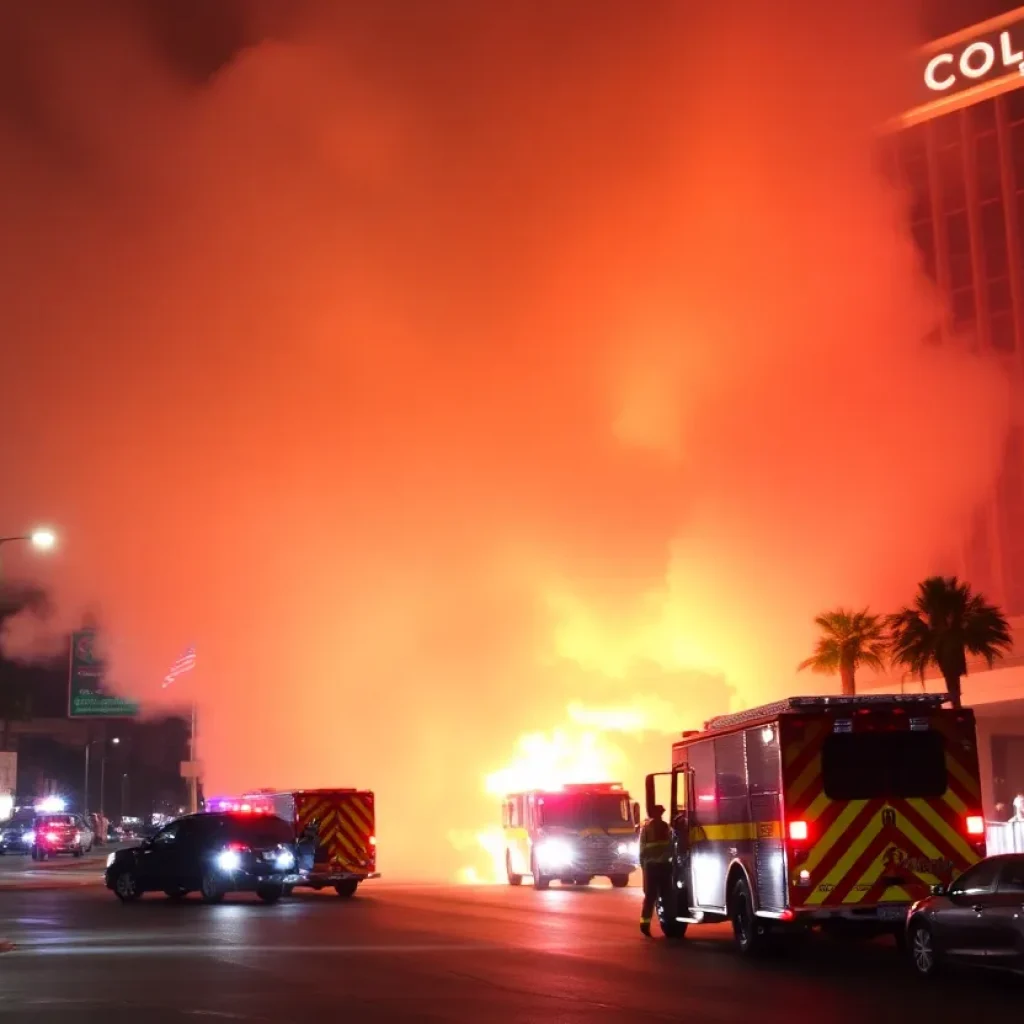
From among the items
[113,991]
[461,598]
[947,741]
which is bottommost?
[113,991]

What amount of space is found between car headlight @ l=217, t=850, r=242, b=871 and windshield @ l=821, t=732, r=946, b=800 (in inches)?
557

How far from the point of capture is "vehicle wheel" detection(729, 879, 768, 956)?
651 inches

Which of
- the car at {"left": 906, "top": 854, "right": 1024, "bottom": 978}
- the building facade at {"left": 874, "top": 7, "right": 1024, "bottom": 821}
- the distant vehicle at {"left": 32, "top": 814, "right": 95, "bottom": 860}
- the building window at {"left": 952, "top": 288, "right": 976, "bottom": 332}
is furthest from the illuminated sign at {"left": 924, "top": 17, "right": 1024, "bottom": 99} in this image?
the car at {"left": 906, "top": 854, "right": 1024, "bottom": 978}

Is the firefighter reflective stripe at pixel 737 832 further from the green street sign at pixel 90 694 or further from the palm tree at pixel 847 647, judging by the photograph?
the green street sign at pixel 90 694

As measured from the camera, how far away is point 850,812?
1589cm

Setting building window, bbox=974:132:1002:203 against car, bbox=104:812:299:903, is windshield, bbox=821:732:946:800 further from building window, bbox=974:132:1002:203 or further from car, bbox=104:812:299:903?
building window, bbox=974:132:1002:203

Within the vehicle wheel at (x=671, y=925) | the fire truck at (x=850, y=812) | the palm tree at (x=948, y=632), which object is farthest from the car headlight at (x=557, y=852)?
the fire truck at (x=850, y=812)

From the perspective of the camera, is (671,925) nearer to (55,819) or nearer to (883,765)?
(883,765)

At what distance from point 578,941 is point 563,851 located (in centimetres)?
1390

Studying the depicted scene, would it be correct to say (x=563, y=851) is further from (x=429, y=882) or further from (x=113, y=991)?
(x=113, y=991)

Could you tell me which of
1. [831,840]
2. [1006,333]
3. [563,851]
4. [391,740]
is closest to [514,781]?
[391,740]

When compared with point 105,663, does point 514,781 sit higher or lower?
lower

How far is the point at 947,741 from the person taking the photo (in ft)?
53.8

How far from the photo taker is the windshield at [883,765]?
16.0m
